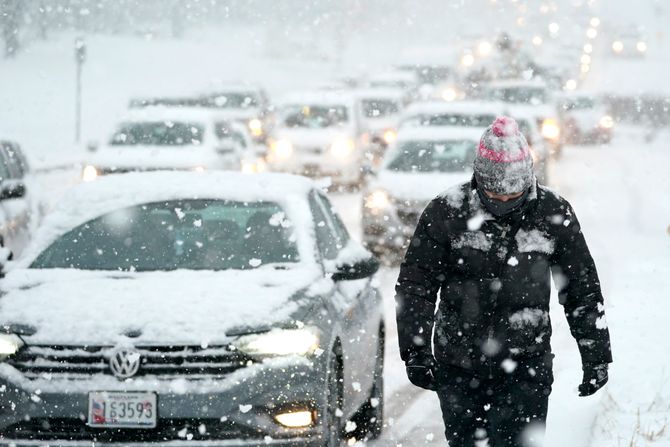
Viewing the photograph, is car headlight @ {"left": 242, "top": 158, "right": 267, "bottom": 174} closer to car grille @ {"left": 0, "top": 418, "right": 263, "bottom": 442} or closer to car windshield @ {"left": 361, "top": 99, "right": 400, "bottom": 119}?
car windshield @ {"left": 361, "top": 99, "right": 400, "bottom": 119}

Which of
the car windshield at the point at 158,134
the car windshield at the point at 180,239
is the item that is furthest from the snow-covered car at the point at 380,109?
the car windshield at the point at 180,239

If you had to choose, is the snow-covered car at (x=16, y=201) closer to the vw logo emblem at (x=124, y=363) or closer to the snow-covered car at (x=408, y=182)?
the snow-covered car at (x=408, y=182)

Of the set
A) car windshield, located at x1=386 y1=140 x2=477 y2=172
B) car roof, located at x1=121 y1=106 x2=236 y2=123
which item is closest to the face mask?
car windshield, located at x1=386 y1=140 x2=477 y2=172

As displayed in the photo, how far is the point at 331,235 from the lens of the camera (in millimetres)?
7375

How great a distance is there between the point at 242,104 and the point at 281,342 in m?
27.4

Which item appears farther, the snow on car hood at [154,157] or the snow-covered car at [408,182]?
the snow on car hood at [154,157]

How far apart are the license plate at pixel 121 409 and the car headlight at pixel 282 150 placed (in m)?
17.9

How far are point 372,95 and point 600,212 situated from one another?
483 inches

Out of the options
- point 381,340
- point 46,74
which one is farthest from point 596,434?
point 46,74

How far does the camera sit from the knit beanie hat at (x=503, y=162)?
4.45 metres

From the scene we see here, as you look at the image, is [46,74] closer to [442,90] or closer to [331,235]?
[442,90]

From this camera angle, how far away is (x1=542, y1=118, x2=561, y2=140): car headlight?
2819 centimetres

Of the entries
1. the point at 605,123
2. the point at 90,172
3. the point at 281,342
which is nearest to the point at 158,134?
the point at 90,172

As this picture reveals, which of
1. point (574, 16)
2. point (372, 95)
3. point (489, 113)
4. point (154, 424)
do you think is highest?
point (154, 424)
